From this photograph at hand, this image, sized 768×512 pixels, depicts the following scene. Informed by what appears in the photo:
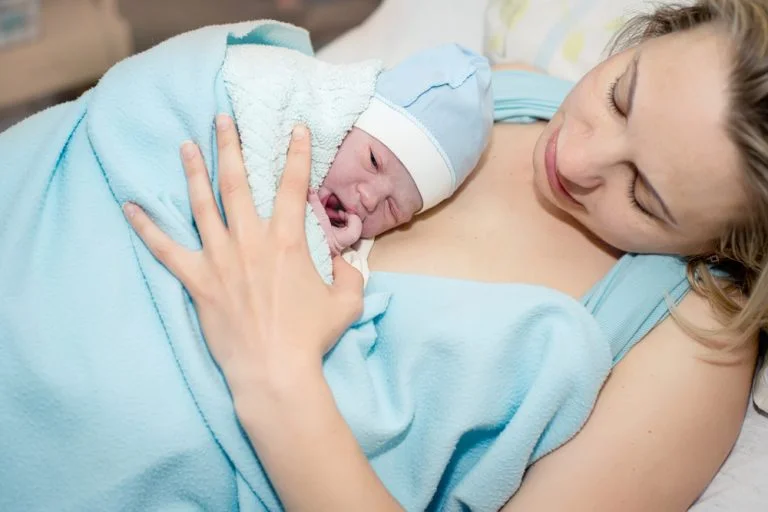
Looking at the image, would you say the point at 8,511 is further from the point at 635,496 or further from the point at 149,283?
the point at 635,496

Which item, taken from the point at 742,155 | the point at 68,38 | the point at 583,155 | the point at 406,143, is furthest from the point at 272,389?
the point at 68,38

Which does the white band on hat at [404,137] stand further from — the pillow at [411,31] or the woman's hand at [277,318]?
the pillow at [411,31]

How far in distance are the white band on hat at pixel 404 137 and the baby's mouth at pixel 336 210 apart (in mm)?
118

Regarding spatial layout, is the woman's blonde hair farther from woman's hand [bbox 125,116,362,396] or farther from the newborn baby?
woman's hand [bbox 125,116,362,396]

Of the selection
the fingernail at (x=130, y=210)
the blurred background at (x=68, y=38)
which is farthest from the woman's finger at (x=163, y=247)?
the blurred background at (x=68, y=38)

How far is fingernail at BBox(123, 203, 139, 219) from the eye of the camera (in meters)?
1.00

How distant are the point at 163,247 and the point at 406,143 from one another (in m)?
0.38

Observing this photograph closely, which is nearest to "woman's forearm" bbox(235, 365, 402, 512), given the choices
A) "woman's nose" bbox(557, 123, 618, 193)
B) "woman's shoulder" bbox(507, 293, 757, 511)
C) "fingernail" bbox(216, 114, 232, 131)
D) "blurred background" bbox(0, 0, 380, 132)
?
"woman's shoulder" bbox(507, 293, 757, 511)

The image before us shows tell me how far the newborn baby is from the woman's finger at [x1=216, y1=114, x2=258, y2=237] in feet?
0.45

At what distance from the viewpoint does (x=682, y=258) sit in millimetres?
1169

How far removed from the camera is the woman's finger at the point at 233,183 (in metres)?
0.99

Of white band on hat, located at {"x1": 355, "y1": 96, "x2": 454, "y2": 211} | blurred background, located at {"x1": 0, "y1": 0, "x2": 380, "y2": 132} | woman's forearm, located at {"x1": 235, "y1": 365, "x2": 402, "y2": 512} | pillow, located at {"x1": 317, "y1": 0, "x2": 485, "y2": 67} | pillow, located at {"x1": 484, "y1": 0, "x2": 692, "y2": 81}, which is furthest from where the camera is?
blurred background, located at {"x1": 0, "y1": 0, "x2": 380, "y2": 132}

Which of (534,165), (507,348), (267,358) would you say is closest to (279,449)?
(267,358)

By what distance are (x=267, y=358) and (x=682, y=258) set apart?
659 millimetres
